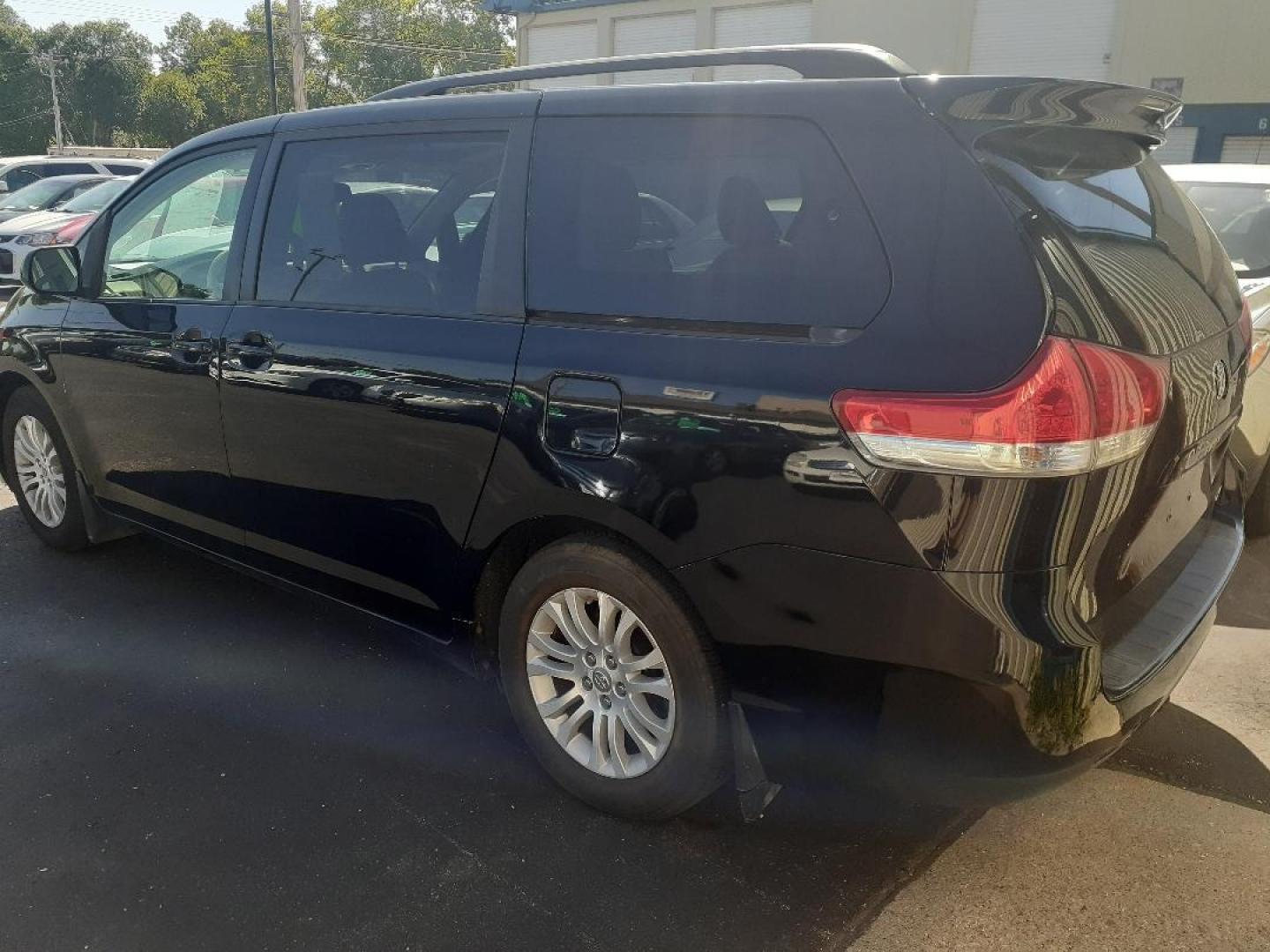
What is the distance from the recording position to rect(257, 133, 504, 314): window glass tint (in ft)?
9.45

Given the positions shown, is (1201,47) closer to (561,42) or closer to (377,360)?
(561,42)

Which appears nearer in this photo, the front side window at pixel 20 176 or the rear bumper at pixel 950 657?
the rear bumper at pixel 950 657

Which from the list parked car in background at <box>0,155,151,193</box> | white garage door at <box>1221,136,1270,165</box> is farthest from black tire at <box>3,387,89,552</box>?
white garage door at <box>1221,136,1270,165</box>

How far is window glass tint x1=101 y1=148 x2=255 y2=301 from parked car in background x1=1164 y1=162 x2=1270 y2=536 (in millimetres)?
3543

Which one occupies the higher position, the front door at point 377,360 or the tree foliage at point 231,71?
the tree foliage at point 231,71

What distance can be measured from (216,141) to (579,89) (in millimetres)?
1626

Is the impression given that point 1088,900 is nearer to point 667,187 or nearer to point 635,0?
point 667,187

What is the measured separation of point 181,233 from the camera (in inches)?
156

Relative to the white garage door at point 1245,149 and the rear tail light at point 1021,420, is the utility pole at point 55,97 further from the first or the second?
the rear tail light at point 1021,420

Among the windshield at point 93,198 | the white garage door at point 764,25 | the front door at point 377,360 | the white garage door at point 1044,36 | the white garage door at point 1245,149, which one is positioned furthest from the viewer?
the white garage door at point 764,25

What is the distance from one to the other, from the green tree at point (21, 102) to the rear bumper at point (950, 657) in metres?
84.0

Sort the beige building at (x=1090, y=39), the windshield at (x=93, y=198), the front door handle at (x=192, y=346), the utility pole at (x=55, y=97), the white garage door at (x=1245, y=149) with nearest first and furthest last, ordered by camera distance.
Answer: the front door handle at (x=192, y=346)
the windshield at (x=93, y=198)
the beige building at (x=1090, y=39)
the white garage door at (x=1245, y=149)
the utility pole at (x=55, y=97)

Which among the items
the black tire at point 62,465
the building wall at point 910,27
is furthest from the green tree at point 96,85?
the black tire at point 62,465

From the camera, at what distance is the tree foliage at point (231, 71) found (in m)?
71.8
